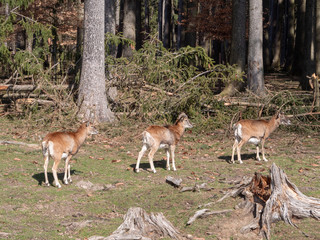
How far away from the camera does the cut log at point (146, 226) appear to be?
24.3ft

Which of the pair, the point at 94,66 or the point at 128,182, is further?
the point at 94,66

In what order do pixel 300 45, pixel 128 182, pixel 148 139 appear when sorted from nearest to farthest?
pixel 128 182
pixel 148 139
pixel 300 45

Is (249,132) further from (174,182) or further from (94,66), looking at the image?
(94,66)


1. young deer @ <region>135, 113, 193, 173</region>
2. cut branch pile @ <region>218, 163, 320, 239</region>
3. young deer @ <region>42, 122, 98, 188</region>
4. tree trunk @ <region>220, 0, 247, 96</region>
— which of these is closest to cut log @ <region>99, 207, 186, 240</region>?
cut branch pile @ <region>218, 163, 320, 239</region>

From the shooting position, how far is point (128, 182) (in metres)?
11.0

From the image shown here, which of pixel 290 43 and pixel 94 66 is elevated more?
pixel 290 43

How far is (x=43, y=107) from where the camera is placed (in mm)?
18203

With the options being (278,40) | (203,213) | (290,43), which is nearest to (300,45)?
(290,43)

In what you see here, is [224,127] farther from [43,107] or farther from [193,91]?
[43,107]

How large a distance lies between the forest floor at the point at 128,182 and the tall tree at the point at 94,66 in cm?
110

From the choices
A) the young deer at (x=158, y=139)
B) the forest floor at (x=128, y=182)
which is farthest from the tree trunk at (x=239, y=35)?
the young deer at (x=158, y=139)

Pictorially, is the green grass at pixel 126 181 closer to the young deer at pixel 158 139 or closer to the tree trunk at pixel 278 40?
the young deer at pixel 158 139

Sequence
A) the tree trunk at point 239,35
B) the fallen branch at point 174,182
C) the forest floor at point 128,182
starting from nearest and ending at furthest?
1. the forest floor at point 128,182
2. the fallen branch at point 174,182
3. the tree trunk at point 239,35

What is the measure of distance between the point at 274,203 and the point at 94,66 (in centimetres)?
1114
